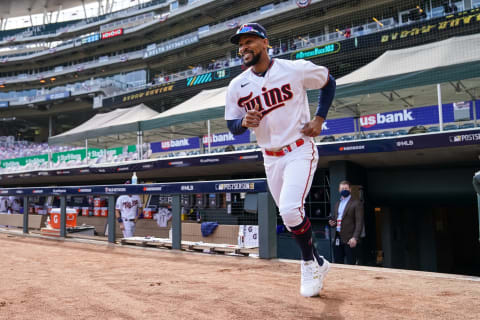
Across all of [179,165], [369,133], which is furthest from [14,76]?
[369,133]

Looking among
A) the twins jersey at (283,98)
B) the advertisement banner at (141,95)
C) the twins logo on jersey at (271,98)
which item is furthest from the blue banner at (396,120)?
the advertisement banner at (141,95)

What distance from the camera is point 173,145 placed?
16.2 metres

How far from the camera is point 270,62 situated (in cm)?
306

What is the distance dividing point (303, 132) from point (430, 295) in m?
1.45

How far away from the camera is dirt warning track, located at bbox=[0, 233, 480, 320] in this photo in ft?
7.60

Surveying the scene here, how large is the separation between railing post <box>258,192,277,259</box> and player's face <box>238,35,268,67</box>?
86.8 inches

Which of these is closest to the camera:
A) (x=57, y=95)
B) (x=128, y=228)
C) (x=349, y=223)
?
(x=349, y=223)

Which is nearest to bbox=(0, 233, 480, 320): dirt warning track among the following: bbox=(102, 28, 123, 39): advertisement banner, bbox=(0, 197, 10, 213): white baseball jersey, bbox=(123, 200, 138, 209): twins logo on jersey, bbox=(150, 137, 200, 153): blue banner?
bbox=(123, 200, 138, 209): twins logo on jersey

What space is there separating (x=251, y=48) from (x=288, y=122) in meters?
0.64

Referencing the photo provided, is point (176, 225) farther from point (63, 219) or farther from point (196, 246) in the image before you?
point (63, 219)

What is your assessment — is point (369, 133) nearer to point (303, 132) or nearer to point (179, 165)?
point (179, 165)

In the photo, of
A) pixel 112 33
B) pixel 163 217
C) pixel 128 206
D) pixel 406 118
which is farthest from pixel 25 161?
pixel 112 33

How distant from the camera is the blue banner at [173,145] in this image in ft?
52.4

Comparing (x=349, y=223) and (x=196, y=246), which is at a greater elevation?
(x=349, y=223)
